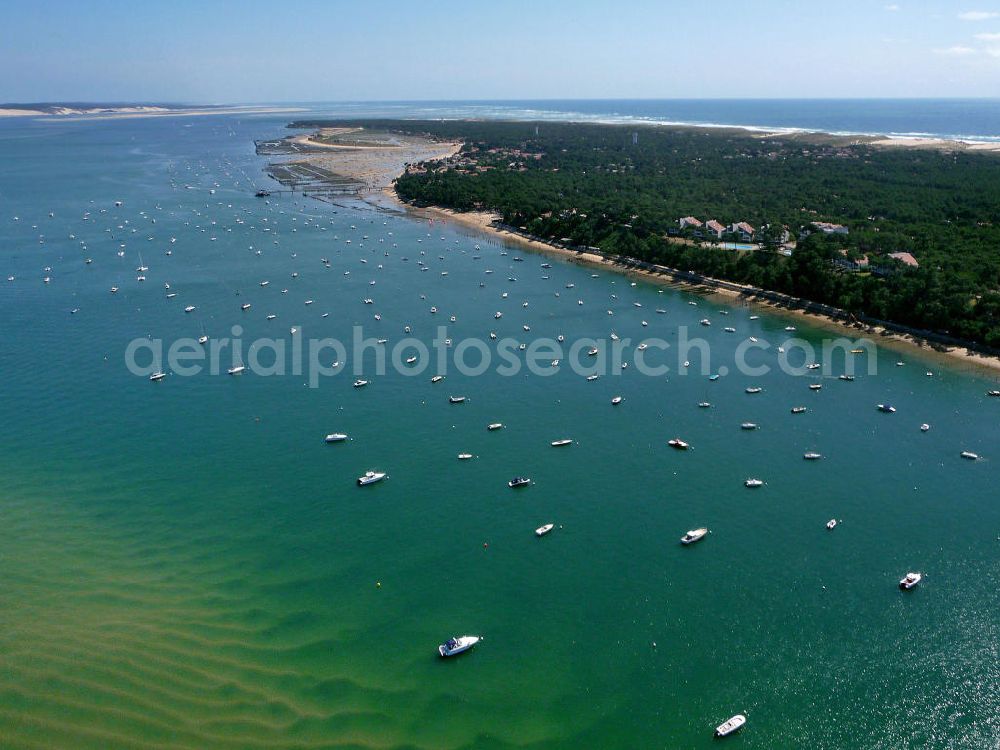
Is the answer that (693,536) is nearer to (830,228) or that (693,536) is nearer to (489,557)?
(489,557)

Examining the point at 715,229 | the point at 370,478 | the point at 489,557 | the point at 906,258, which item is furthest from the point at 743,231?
the point at 489,557

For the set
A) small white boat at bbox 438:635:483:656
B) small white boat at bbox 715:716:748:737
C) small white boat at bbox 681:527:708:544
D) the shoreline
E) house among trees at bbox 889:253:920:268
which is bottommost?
small white boat at bbox 715:716:748:737

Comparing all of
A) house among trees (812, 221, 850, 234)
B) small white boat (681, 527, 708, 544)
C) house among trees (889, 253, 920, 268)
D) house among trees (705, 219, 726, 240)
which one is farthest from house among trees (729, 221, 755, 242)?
small white boat (681, 527, 708, 544)

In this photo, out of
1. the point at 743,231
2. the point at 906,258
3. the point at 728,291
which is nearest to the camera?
the point at 906,258

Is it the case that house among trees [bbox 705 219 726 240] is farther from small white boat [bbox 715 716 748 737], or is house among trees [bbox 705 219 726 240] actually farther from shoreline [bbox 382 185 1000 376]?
small white boat [bbox 715 716 748 737]

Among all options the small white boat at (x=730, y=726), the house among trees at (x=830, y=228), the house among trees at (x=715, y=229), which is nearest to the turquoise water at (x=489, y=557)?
the small white boat at (x=730, y=726)
